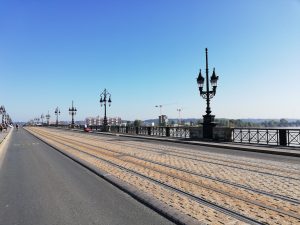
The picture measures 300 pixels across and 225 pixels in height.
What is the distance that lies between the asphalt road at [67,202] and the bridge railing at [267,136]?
46.3 ft

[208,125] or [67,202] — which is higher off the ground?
[208,125]

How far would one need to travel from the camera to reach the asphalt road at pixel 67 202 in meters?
6.18

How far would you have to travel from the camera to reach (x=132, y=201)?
756 centimetres

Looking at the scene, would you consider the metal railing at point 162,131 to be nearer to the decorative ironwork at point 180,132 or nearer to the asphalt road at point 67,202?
the decorative ironwork at point 180,132

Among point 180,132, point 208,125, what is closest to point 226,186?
point 208,125

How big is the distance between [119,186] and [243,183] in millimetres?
3271

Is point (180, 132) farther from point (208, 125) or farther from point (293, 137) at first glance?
point (293, 137)

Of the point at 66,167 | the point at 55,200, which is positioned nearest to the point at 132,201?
the point at 55,200

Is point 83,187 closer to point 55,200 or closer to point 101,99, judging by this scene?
point 55,200

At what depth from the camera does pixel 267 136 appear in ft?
74.3

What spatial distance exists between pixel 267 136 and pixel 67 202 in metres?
17.9

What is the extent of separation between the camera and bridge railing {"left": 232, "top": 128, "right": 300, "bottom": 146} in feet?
68.5

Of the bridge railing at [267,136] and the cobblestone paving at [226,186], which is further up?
the bridge railing at [267,136]

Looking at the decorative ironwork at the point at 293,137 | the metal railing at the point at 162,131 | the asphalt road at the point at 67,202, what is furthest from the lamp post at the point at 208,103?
the asphalt road at the point at 67,202
